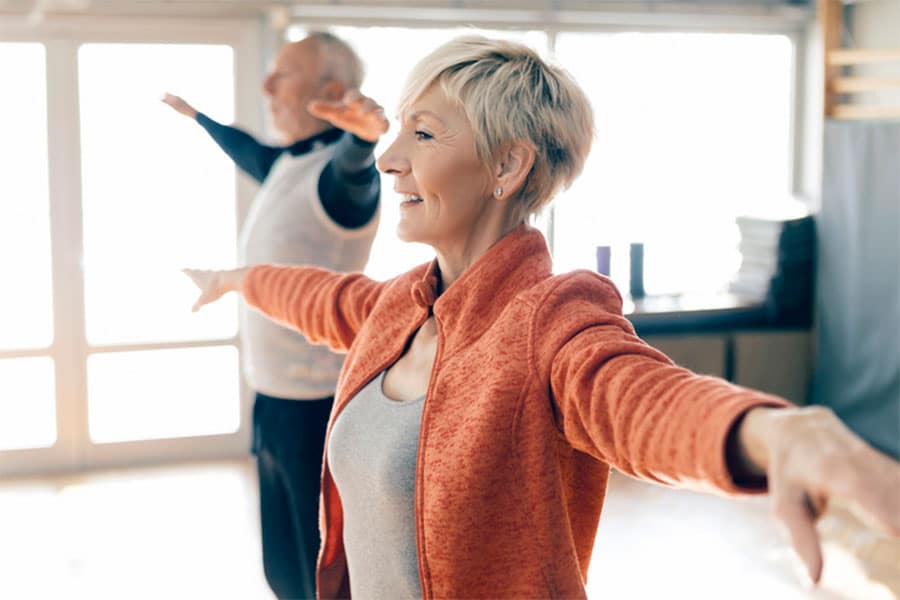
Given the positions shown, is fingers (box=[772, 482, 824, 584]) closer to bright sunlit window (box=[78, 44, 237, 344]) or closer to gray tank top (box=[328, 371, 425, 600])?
gray tank top (box=[328, 371, 425, 600])

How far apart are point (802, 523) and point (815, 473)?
0.04m

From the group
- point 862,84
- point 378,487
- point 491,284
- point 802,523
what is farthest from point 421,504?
point 862,84

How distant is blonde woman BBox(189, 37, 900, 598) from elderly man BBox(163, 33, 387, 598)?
709 millimetres

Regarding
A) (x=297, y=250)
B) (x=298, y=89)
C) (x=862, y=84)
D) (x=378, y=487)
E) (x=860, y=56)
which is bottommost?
(x=378, y=487)

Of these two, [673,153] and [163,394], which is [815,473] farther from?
[673,153]

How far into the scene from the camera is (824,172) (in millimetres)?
4973

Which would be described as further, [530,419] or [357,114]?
[357,114]

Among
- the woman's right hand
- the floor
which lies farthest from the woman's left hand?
the floor

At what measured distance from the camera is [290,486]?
7.26 ft

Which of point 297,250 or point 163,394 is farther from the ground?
point 297,250

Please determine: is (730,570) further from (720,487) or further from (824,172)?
(720,487)

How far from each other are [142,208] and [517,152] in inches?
149

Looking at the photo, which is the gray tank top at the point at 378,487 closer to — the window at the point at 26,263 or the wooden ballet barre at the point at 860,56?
the window at the point at 26,263

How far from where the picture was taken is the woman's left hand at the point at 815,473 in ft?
2.28
